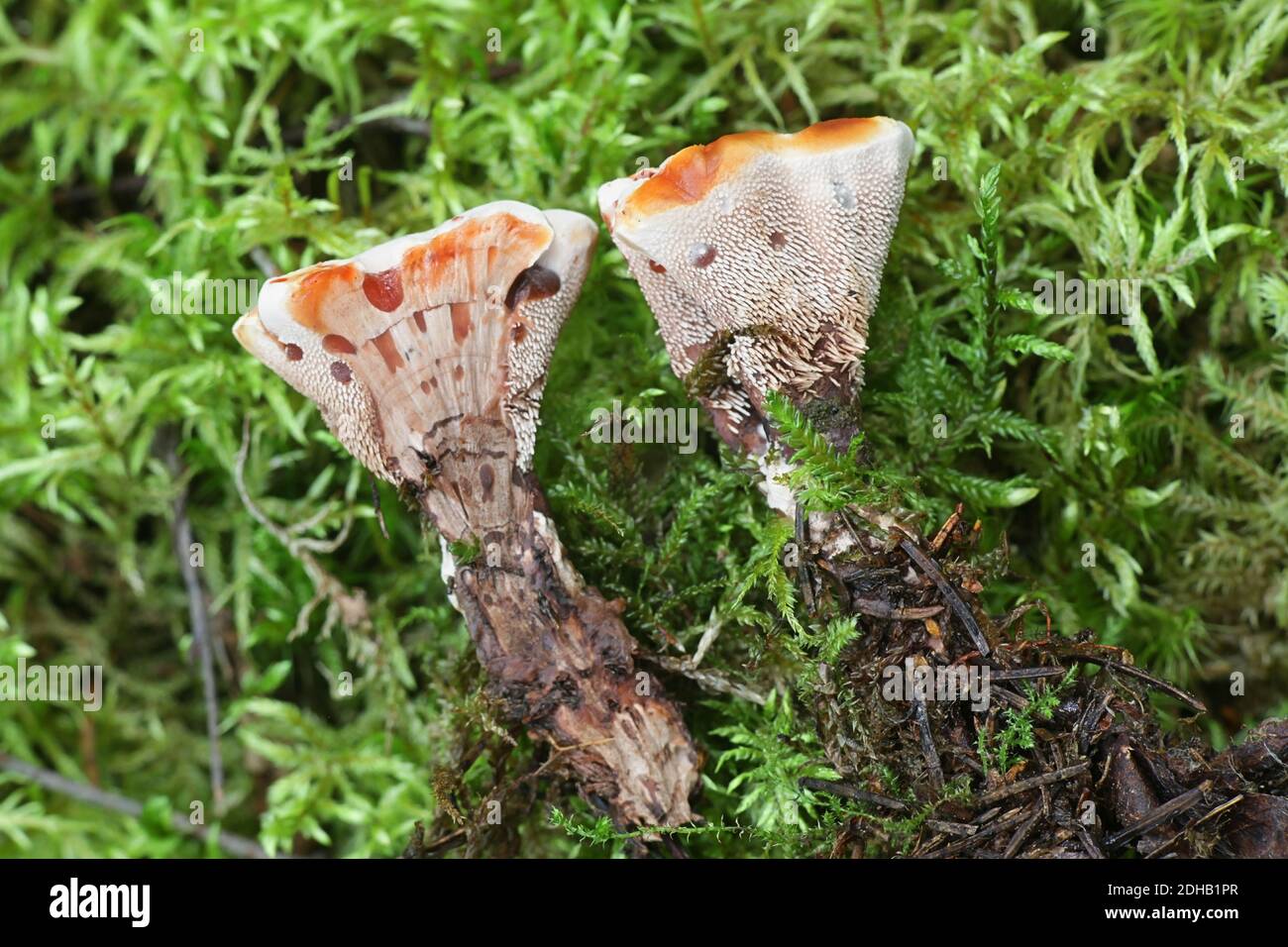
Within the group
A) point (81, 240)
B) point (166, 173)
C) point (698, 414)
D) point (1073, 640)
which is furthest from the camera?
point (81, 240)

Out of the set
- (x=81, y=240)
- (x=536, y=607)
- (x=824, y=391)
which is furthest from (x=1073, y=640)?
(x=81, y=240)

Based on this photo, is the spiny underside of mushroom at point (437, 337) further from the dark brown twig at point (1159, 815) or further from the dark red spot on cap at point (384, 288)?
the dark brown twig at point (1159, 815)

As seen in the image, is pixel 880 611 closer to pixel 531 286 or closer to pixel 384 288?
pixel 531 286

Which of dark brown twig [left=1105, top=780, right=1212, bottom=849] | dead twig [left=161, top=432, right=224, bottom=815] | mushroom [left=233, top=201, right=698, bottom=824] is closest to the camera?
dark brown twig [left=1105, top=780, right=1212, bottom=849]

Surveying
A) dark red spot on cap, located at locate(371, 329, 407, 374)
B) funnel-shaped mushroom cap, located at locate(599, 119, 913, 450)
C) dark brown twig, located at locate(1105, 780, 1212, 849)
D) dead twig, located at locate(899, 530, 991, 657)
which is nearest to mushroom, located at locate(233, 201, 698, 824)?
dark red spot on cap, located at locate(371, 329, 407, 374)

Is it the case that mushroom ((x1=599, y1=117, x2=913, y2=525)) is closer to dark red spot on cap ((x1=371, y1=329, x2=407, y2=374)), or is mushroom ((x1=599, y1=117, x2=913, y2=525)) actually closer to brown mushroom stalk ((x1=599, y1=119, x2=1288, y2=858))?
brown mushroom stalk ((x1=599, y1=119, x2=1288, y2=858))
